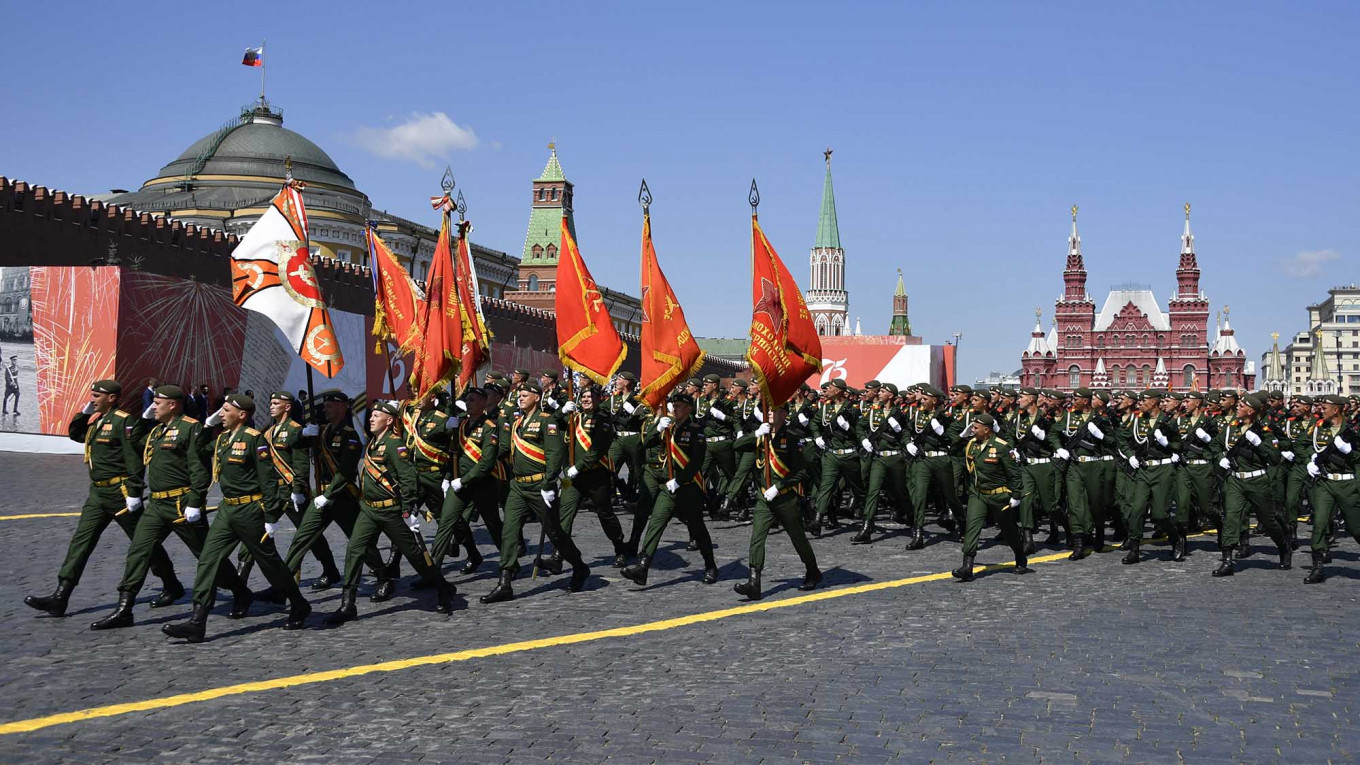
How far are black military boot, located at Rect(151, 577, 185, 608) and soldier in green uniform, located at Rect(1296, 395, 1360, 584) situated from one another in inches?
410

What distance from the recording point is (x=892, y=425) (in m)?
14.9

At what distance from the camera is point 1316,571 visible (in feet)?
38.7

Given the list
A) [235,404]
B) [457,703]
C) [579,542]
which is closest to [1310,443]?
[579,542]

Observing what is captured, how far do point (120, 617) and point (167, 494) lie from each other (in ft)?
3.08

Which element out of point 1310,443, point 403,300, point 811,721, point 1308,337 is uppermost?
point 1308,337

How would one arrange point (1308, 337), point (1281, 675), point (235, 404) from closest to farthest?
point (1281, 675) → point (235, 404) → point (1308, 337)

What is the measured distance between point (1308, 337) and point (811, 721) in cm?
21479

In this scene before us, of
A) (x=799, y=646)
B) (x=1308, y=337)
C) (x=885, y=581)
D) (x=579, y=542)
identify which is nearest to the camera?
(x=799, y=646)

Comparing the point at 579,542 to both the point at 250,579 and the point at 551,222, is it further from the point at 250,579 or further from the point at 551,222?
the point at 551,222

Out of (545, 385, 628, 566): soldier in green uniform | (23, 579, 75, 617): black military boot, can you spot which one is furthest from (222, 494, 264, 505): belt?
(545, 385, 628, 566): soldier in green uniform

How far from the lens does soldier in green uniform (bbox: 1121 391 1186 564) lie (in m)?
13.2

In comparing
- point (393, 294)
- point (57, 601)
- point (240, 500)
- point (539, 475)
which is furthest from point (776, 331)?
point (393, 294)

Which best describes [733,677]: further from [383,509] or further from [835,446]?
[835,446]

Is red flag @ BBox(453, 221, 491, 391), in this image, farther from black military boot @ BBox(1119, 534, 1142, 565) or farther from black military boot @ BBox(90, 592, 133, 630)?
black military boot @ BBox(1119, 534, 1142, 565)
